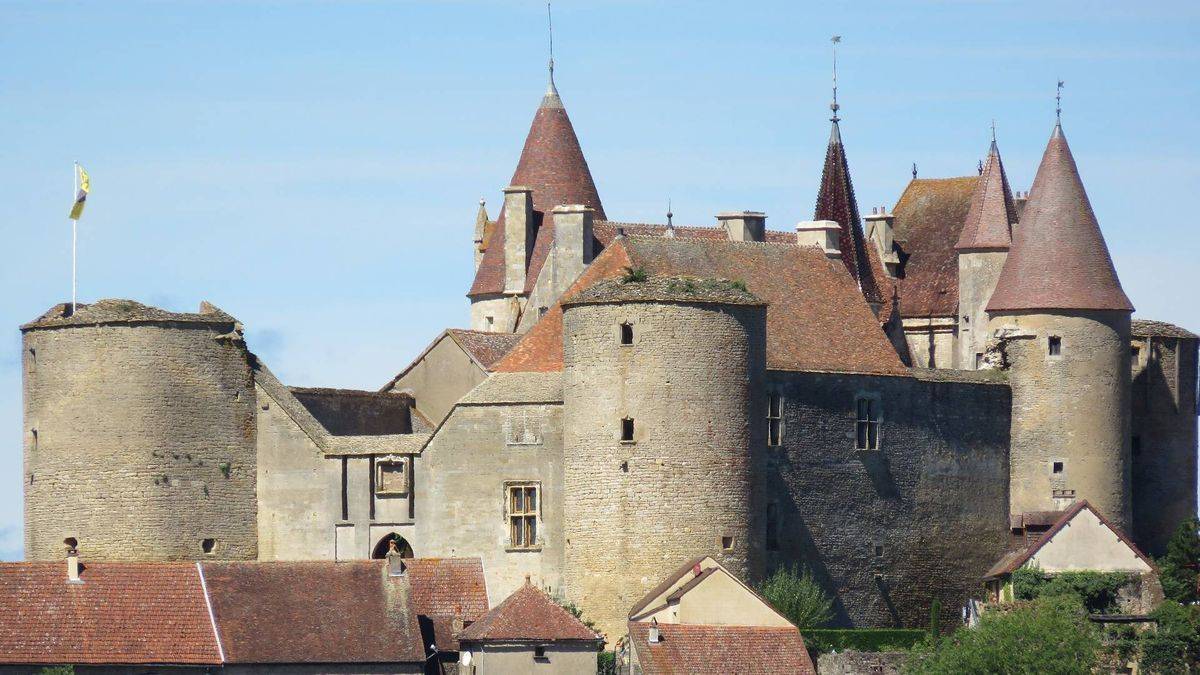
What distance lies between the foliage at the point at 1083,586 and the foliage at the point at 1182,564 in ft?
4.38

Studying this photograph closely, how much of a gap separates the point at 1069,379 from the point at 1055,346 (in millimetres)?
890

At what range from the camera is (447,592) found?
234ft

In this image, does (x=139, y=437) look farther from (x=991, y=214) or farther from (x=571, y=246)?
(x=991, y=214)

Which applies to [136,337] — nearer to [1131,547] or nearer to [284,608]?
[284,608]

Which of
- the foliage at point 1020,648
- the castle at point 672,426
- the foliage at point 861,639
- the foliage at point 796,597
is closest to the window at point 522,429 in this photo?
the castle at point 672,426

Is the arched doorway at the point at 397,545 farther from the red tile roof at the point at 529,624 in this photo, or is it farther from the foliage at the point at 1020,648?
the foliage at the point at 1020,648

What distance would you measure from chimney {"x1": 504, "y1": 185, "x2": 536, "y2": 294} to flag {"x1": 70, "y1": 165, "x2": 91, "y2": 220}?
44.6 feet

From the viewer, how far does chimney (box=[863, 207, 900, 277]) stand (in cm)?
8900

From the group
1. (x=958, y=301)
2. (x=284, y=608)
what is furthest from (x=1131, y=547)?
(x=284, y=608)

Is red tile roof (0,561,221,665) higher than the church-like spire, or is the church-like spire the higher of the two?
the church-like spire

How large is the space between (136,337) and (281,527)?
5.02 metres

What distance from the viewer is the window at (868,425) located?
76812mm

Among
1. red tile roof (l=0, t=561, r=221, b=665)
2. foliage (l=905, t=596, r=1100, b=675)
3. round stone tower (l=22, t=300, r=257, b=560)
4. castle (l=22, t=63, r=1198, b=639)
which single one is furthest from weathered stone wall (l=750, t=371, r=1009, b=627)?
red tile roof (l=0, t=561, r=221, b=665)

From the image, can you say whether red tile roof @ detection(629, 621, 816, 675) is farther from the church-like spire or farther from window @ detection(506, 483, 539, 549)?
the church-like spire
